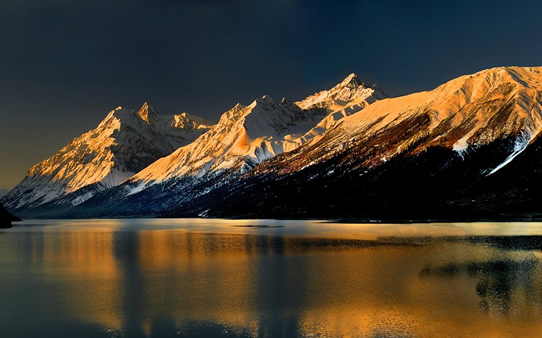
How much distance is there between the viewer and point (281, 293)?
190 feet

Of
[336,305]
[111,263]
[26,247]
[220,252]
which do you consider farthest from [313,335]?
[26,247]

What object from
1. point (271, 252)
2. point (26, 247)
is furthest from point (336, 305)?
point (26, 247)

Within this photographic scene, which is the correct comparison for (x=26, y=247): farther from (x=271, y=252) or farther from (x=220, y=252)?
(x=271, y=252)

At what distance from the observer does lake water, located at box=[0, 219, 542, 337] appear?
43219 mm

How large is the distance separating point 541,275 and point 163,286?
151 feet

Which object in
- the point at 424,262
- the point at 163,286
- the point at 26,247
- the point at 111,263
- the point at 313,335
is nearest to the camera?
the point at 313,335

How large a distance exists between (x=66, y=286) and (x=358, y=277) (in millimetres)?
36006

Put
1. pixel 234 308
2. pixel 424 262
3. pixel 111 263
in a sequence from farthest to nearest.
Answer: pixel 111 263, pixel 424 262, pixel 234 308

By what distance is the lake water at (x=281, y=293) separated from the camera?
1702 inches

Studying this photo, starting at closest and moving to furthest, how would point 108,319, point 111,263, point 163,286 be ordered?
point 108,319, point 163,286, point 111,263

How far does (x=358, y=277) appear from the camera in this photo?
221ft

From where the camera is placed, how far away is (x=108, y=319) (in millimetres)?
47094

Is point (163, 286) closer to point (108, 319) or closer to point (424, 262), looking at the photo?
point (108, 319)

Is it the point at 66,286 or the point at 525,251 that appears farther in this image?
the point at 525,251
